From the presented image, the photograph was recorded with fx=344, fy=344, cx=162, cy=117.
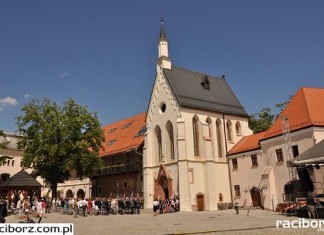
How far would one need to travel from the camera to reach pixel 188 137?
3656 centimetres

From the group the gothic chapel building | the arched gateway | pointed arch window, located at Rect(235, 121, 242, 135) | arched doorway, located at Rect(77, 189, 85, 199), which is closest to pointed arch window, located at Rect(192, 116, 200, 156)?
the gothic chapel building

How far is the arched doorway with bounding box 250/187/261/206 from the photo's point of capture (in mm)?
34300

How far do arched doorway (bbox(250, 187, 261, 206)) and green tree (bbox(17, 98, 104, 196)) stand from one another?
17.6 metres

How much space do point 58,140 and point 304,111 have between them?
25335mm

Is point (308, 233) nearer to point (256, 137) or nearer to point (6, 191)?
point (256, 137)

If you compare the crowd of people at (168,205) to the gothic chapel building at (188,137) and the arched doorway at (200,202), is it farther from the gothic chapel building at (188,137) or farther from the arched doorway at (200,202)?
the arched doorway at (200,202)

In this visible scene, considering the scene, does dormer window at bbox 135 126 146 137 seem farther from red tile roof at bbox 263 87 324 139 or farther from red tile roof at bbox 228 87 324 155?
red tile roof at bbox 263 87 324 139

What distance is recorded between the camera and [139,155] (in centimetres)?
→ 4206

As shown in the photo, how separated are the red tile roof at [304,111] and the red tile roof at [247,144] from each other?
269 cm

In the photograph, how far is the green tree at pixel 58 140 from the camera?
37031 mm

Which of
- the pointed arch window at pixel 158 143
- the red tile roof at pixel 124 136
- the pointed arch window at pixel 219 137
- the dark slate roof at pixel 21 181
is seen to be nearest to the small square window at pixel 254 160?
the pointed arch window at pixel 219 137

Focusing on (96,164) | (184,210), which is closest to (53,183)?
(96,164)

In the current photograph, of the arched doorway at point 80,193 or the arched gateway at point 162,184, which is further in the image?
the arched doorway at point 80,193

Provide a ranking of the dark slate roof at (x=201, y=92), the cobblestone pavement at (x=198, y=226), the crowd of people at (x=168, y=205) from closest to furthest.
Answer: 1. the cobblestone pavement at (x=198, y=226)
2. the crowd of people at (x=168, y=205)
3. the dark slate roof at (x=201, y=92)
